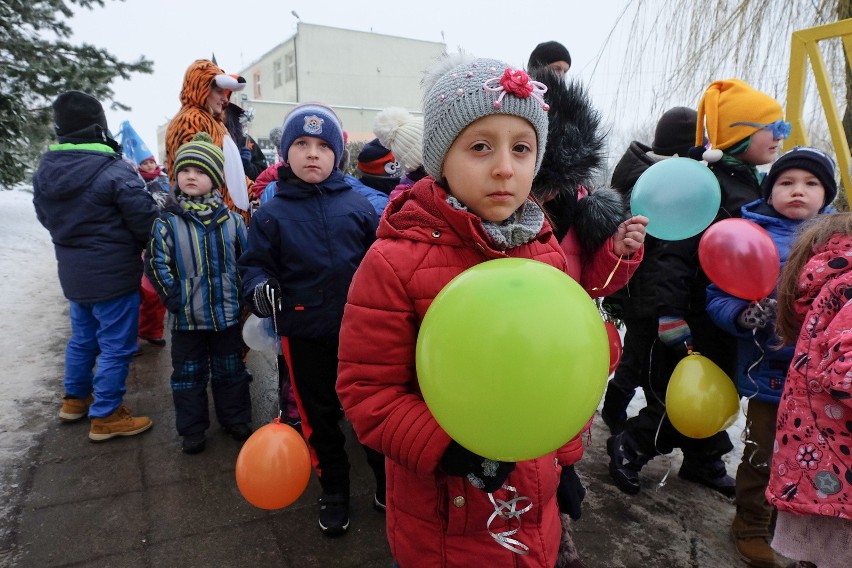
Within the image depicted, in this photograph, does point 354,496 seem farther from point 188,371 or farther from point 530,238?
point 530,238

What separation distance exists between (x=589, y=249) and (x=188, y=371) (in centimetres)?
261

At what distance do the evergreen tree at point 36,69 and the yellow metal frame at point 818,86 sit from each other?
9.42 metres

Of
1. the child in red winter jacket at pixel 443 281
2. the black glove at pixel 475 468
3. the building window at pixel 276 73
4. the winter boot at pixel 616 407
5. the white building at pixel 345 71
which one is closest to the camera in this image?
the black glove at pixel 475 468

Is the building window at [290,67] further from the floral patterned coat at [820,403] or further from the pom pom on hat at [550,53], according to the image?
the floral patterned coat at [820,403]

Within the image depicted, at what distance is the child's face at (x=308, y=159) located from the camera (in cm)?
264

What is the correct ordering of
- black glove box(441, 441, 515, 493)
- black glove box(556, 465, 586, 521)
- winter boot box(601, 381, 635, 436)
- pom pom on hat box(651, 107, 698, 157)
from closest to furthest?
black glove box(441, 441, 515, 493) < black glove box(556, 465, 586, 521) < pom pom on hat box(651, 107, 698, 157) < winter boot box(601, 381, 635, 436)

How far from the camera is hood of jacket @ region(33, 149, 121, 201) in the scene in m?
3.36

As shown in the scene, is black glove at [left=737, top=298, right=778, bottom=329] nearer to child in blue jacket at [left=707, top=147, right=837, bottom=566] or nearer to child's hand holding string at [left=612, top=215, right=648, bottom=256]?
child in blue jacket at [left=707, top=147, right=837, bottom=566]

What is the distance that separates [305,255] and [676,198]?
65.3 inches

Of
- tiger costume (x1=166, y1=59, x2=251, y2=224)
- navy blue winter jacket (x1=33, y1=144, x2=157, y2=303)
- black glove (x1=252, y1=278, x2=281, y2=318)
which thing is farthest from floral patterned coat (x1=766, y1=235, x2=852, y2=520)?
navy blue winter jacket (x1=33, y1=144, x2=157, y2=303)

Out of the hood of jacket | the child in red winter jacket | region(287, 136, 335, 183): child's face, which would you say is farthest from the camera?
the hood of jacket

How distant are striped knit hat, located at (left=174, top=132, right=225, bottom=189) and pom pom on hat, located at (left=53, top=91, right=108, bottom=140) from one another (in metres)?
0.73

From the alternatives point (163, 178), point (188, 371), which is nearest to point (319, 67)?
point (163, 178)

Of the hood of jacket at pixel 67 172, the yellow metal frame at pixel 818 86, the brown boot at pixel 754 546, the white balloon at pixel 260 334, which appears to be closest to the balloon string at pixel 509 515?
the brown boot at pixel 754 546
